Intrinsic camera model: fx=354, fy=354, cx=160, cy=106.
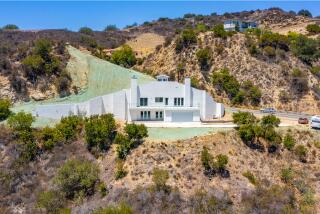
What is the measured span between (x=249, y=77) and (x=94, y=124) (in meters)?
36.6

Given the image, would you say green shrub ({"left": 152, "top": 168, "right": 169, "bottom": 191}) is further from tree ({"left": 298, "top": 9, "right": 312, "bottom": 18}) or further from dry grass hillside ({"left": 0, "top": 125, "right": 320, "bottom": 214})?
tree ({"left": 298, "top": 9, "right": 312, "bottom": 18})

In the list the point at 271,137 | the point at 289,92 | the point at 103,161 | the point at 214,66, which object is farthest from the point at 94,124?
the point at 289,92

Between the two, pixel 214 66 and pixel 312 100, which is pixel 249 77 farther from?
pixel 312 100

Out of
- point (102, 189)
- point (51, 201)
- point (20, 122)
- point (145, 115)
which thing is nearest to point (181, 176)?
point (102, 189)

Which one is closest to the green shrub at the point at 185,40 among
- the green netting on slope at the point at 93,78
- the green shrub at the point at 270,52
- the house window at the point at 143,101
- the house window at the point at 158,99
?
the green shrub at the point at 270,52

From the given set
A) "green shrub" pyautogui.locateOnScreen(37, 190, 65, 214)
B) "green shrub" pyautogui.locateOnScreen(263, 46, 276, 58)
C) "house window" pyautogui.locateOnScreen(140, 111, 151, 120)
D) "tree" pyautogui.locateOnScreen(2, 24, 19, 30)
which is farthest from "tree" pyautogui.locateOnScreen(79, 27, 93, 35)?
"green shrub" pyautogui.locateOnScreen(37, 190, 65, 214)

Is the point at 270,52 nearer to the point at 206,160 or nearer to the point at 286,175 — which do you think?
the point at 286,175

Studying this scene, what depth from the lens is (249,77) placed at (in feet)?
221

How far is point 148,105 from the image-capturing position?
5153cm

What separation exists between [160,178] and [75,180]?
8731mm

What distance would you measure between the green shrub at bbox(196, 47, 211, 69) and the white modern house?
62.1 ft

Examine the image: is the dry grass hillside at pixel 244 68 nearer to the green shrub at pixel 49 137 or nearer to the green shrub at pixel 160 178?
the green shrub at pixel 160 178

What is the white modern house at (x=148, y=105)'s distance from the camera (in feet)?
157

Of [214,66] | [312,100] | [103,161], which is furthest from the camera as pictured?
[214,66]
